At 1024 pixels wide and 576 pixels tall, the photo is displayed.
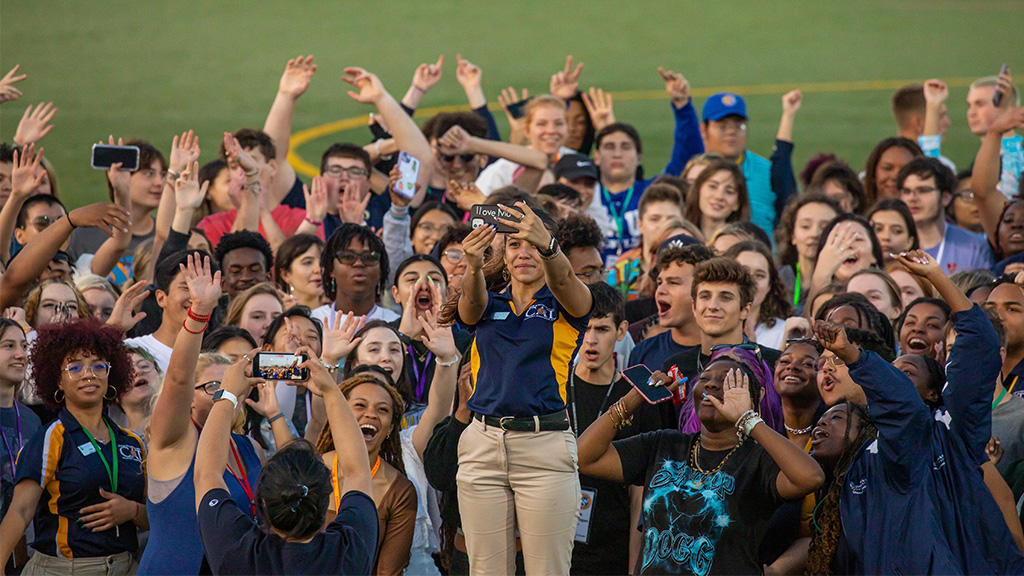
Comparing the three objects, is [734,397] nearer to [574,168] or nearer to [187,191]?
[187,191]

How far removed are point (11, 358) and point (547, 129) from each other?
5399 millimetres

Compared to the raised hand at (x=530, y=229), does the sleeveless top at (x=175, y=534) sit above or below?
below

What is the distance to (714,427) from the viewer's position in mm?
5355

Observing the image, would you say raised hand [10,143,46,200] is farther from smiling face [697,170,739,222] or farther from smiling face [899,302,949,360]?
smiling face [899,302,949,360]

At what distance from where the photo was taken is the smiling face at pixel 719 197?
29.1 feet

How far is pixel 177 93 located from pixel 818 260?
57.2 feet

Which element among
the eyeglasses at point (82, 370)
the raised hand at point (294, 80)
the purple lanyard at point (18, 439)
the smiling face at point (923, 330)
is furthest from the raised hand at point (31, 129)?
the smiling face at point (923, 330)

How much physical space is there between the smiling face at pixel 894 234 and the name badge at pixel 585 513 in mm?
3477

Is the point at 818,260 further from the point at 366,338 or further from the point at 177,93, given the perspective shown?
the point at 177,93

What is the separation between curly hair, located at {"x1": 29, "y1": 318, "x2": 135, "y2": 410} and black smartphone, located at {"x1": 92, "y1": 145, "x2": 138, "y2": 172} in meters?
2.78

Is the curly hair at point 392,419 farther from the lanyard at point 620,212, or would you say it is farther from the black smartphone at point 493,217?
the lanyard at point 620,212

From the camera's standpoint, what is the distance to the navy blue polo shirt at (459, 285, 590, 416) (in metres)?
5.08

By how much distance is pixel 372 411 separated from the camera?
578 cm

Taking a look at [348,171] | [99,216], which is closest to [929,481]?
[99,216]
